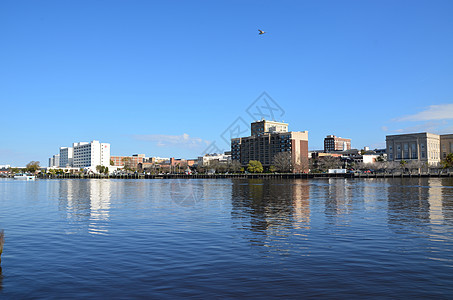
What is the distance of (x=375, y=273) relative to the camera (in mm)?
14273

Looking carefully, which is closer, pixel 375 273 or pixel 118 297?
pixel 118 297

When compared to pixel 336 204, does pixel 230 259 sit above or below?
above

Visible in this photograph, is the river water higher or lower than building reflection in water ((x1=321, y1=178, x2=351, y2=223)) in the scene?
higher

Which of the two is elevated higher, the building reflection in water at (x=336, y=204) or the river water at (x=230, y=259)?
the river water at (x=230, y=259)

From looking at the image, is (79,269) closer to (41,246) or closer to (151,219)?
(41,246)

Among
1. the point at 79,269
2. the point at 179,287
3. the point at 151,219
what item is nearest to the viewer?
the point at 179,287

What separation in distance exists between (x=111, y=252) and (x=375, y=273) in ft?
39.2

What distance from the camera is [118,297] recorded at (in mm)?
11711

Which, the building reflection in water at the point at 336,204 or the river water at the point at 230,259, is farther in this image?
the building reflection in water at the point at 336,204

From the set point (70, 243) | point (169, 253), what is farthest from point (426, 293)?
point (70, 243)

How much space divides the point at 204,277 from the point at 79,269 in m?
5.25

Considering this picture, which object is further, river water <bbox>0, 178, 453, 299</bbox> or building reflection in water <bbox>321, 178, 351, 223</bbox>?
building reflection in water <bbox>321, 178, 351, 223</bbox>

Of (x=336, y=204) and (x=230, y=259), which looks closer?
(x=230, y=259)

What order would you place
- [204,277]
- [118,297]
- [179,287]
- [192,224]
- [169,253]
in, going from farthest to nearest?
[192,224]
[169,253]
[204,277]
[179,287]
[118,297]
